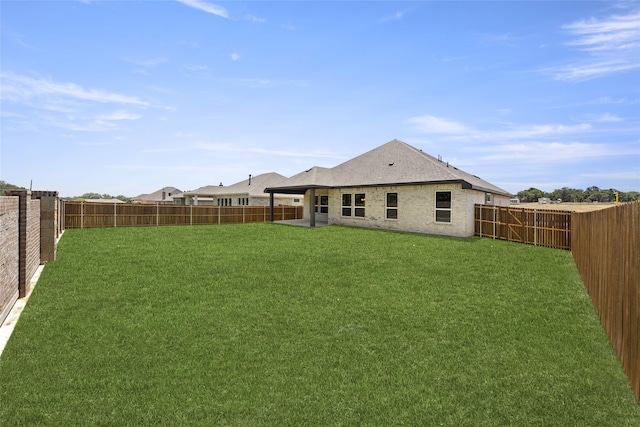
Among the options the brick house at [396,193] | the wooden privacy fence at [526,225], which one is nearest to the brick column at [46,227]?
the brick house at [396,193]

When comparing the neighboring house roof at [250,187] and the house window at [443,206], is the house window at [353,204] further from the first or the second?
the neighboring house roof at [250,187]

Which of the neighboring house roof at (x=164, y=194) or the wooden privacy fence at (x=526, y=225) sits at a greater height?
the neighboring house roof at (x=164, y=194)

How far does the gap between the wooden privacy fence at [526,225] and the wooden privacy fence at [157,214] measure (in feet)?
54.3

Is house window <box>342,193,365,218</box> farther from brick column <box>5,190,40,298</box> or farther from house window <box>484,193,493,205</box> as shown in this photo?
brick column <box>5,190,40,298</box>

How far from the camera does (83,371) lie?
4.77 meters

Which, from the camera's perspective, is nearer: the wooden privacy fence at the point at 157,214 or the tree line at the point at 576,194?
the wooden privacy fence at the point at 157,214

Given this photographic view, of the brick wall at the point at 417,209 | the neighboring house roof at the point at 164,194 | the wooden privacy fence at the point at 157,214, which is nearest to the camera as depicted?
the brick wall at the point at 417,209

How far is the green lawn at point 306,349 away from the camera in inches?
162

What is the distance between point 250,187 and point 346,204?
19213 millimetres

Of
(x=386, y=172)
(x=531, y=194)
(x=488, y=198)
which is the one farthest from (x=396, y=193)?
(x=531, y=194)

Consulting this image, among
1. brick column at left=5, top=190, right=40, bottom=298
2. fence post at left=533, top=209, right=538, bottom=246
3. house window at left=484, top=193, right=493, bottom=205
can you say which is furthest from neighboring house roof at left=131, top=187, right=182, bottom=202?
fence post at left=533, top=209, right=538, bottom=246

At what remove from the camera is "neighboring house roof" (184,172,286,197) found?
122 ft

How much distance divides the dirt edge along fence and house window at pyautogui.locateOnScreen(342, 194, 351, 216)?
15.6m

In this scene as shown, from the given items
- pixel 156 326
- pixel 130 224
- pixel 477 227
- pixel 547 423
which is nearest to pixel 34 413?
pixel 156 326
